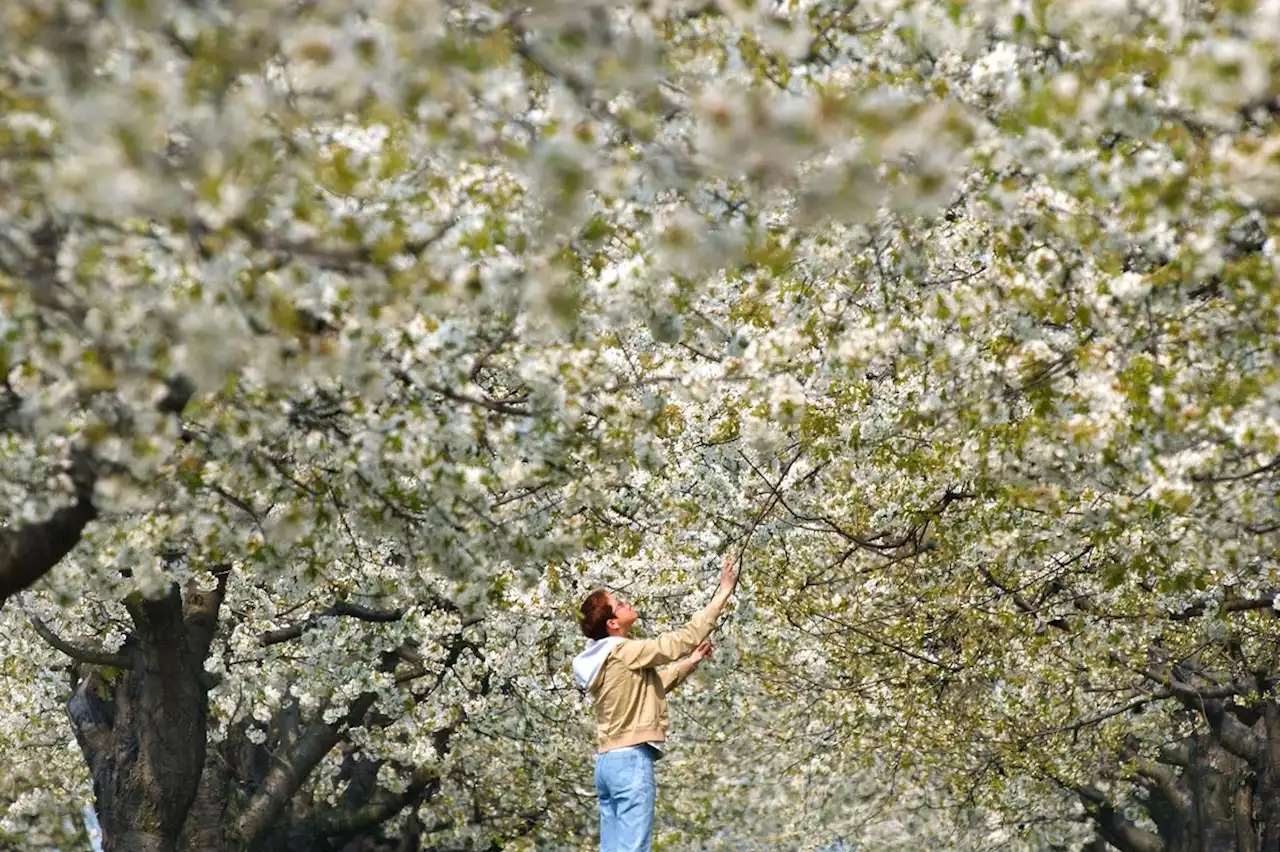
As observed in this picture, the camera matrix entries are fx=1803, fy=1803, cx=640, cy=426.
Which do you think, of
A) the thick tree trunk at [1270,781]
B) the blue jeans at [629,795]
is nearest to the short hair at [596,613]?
the blue jeans at [629,795]

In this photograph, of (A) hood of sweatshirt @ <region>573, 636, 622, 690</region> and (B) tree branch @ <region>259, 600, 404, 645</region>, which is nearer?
(A) hood of sweatshirt @ <region>573, 636, 622, 690</region>

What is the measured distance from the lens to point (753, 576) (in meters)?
16.5

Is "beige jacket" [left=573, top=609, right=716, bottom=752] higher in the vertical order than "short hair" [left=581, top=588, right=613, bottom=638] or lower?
lower

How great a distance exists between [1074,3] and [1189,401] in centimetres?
261

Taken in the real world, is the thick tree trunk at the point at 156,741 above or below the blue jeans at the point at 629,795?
above

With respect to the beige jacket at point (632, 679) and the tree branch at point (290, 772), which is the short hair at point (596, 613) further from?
the tree branch at point (290, 772)

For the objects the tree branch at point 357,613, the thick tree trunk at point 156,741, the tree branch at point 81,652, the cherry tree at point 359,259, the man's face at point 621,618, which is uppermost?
the tree branch at point 357,613

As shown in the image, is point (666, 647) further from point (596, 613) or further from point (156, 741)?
point (156, 741)

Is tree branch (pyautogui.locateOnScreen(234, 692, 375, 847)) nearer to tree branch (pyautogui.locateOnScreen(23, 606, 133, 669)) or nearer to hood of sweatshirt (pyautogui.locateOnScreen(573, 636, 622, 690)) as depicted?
tree branch (pyautogui.locateOnScreen(23, 606, 133, 669))

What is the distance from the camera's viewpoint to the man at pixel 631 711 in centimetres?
1023

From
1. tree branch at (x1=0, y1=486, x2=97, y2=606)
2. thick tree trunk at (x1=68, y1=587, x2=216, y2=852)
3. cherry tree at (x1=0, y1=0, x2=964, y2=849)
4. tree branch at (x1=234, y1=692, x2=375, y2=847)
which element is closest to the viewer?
cherry tree at (x1=0, y1=0, x2=964, y2=849)

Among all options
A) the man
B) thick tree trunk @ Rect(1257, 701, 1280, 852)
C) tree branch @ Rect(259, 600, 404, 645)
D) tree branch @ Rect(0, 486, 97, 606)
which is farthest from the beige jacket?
thick tree trunk @ Rect(1257, 701, 1280, 852)

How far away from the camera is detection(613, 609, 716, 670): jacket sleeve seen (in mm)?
10180

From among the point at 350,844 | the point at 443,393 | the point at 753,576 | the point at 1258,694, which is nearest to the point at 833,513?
the point at 753,576
